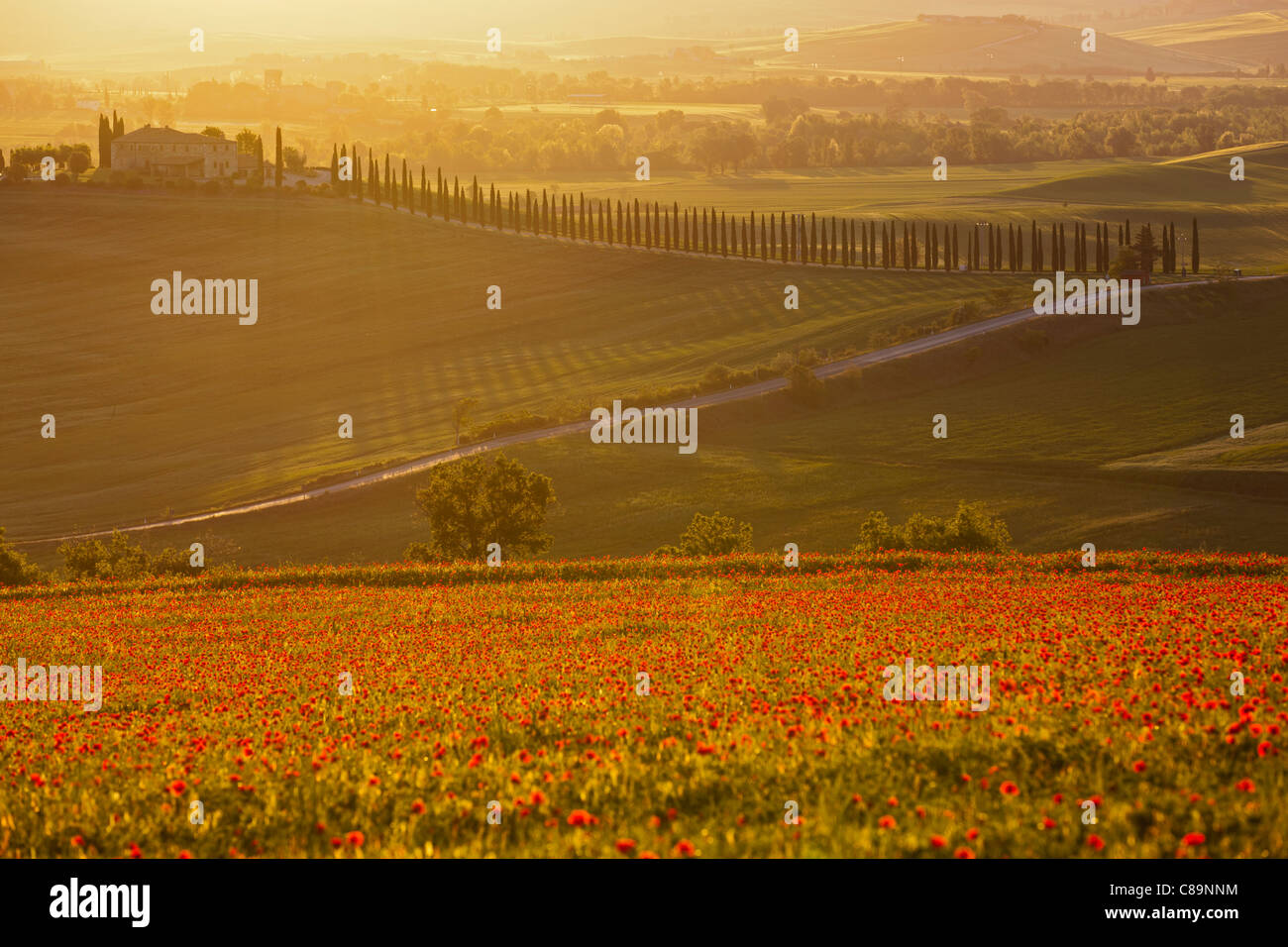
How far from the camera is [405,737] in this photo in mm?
13641

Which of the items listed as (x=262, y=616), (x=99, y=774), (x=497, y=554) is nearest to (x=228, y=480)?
(x=497, y=554)

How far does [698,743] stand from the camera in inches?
462

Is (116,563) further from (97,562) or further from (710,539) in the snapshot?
(710,539)

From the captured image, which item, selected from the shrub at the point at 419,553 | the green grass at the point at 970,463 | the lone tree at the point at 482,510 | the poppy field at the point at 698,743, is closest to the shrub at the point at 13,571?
the shrub at the point at 419,553

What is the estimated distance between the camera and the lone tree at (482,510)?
54.3 meters

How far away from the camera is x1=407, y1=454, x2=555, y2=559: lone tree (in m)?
54.3

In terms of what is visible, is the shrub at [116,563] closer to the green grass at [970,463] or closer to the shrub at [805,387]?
the green grass at [970,463]

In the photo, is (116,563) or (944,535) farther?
(116,563)

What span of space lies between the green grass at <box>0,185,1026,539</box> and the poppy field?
69930mm

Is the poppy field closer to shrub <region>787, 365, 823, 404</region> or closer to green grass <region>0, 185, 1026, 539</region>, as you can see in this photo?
green grass <region>0, 185, 1026, 539</region>

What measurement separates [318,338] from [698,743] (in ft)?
484

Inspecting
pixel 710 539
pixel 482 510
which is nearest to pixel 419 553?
pixel 482 510

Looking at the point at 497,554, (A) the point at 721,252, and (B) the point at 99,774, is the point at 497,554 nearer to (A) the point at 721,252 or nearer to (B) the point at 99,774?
(B) the point at 99,774

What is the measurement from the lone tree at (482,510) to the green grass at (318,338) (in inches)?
1373
